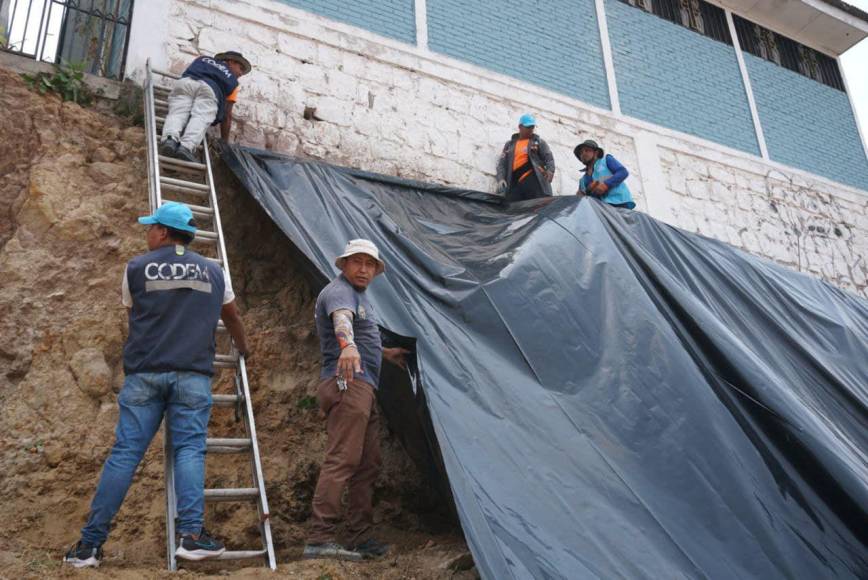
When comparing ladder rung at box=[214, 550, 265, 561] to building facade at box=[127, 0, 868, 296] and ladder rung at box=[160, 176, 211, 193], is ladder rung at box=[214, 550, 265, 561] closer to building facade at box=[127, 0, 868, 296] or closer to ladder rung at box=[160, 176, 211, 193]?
ladder rung at box=[160, 176, 211, 193]

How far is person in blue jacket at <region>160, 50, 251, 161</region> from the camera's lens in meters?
4.24

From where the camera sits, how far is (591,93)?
7016mm

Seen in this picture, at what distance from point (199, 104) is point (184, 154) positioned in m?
0.38

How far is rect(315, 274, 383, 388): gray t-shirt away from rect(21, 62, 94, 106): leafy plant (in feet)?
8.40

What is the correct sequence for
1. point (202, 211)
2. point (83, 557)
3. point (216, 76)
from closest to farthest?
point (83, 557), point (202, 211), point (216, 76)

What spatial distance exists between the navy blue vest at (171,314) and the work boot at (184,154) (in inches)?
54.7

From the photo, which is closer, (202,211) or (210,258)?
(202,211)

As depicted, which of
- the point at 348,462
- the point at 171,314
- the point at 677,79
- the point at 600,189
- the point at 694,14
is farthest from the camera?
the point at 694,14

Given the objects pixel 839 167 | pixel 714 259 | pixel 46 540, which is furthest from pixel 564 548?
pixel 839 167

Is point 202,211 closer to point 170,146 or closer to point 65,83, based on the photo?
point 170,146

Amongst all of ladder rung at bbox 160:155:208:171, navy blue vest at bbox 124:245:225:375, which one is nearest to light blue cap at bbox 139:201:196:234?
navy blue vest at bbox 124:245:225:375

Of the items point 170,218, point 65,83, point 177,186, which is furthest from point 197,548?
point 65,83

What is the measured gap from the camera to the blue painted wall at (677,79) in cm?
742

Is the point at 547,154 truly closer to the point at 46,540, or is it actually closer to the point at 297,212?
the point at 297,212
